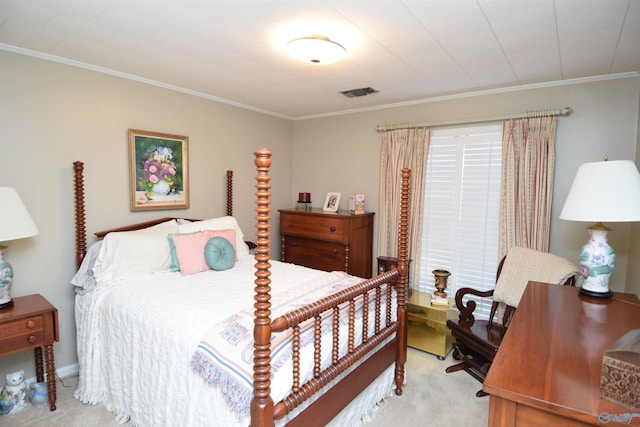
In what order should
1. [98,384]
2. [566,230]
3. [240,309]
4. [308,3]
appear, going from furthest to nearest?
[566,230] → [98,384] → [240,309] → [308,3]

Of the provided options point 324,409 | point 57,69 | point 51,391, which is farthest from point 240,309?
point 57,69

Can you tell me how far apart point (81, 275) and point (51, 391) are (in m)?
0.79

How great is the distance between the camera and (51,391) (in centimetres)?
233

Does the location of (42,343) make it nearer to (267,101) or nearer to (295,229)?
(295,229)

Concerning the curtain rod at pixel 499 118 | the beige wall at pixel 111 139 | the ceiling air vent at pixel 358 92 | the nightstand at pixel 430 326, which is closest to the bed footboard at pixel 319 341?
the nightstand at pixel 430 326

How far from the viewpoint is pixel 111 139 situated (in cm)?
295

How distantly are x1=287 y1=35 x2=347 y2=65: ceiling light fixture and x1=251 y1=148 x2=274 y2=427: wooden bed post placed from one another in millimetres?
1022

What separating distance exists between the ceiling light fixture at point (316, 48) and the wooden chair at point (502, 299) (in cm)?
214

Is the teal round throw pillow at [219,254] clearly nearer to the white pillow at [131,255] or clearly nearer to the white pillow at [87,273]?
the white pillow at [131,255]

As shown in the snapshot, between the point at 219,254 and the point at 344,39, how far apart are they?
1940 mm

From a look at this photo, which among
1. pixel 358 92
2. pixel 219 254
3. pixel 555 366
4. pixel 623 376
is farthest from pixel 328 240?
pixel 623 376

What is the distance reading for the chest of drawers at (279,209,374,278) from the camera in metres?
3.81

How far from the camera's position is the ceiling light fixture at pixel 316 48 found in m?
2.05

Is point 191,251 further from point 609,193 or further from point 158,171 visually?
point 609,193
